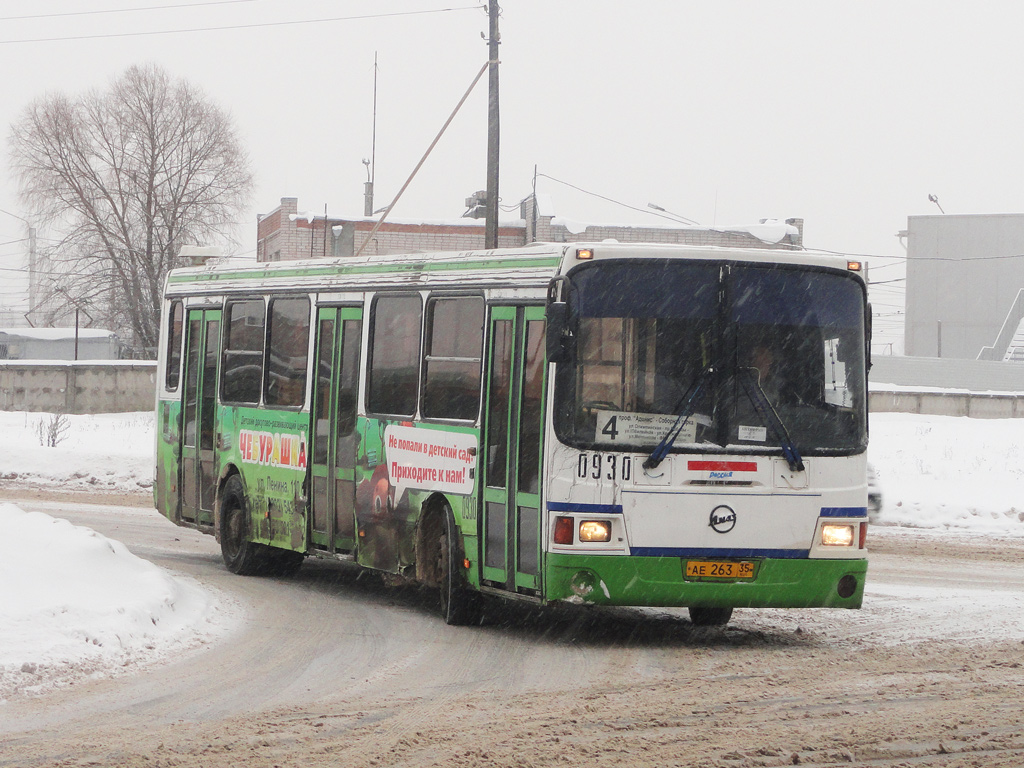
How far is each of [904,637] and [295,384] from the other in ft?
18.4

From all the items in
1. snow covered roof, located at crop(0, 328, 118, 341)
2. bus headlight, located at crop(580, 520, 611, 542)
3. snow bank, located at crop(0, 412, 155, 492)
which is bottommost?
snow bank, located at crop(0, 412, 155, 492)

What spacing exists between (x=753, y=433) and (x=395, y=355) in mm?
3149

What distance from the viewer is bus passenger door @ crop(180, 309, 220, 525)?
1493 centimetres

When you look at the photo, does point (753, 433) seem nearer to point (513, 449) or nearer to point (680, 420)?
point (680, 420)

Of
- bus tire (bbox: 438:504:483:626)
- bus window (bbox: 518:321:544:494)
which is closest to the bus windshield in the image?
bus window (bbox: 518:321:544:494)

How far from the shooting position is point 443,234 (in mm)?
67375

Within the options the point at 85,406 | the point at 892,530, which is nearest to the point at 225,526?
the point at 892,530

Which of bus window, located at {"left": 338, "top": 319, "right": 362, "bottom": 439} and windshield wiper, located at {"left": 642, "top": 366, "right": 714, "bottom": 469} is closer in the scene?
windshield wiper, located at {"left": 642, "top": 366, "right": 714, "bottom": 469}

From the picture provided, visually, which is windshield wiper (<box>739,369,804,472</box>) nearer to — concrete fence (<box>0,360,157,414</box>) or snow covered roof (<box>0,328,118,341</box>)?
concrete fence (<box>0,360,157,414</box>)

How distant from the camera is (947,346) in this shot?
79.9 metres

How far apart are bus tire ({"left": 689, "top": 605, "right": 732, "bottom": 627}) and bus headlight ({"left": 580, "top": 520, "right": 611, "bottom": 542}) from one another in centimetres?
180

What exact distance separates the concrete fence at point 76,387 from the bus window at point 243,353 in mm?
35146

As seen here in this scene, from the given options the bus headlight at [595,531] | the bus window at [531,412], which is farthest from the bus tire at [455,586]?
the bus headlight at [595,531]

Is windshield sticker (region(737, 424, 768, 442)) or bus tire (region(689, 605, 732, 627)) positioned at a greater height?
windshield sticker (region(737, 424, 768, 442))
